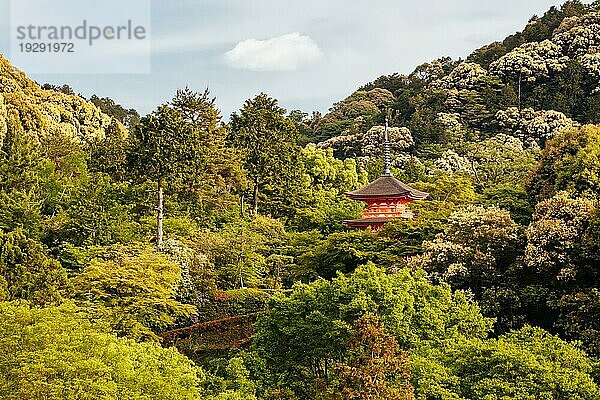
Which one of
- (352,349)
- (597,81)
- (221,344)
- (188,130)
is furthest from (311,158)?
(352,349)

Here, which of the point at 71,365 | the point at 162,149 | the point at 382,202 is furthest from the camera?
the point at 382,202

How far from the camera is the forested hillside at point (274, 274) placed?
11805mm

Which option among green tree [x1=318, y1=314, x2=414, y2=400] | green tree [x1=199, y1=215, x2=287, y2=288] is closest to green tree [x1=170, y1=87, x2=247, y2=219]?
green tree [x1=199, y1=215, x2=287, y2=288]

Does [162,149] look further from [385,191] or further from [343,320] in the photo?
[343,320]

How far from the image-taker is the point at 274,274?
23250 millimetres

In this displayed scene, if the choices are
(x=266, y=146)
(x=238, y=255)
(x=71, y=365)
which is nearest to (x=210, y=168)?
(x=266, y=146)

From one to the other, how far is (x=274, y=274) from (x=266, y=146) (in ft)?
20.1

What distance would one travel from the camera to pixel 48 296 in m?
14.5

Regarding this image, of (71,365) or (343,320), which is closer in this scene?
(71,365)

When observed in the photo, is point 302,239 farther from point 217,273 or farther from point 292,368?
point 292,368

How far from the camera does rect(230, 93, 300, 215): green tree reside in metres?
27.4

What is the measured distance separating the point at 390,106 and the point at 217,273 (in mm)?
33730

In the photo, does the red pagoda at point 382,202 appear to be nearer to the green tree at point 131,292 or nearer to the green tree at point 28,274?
the green tree at point 131,292

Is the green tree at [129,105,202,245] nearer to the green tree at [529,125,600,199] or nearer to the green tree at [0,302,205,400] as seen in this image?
the green tree at [0,302,205,400]
